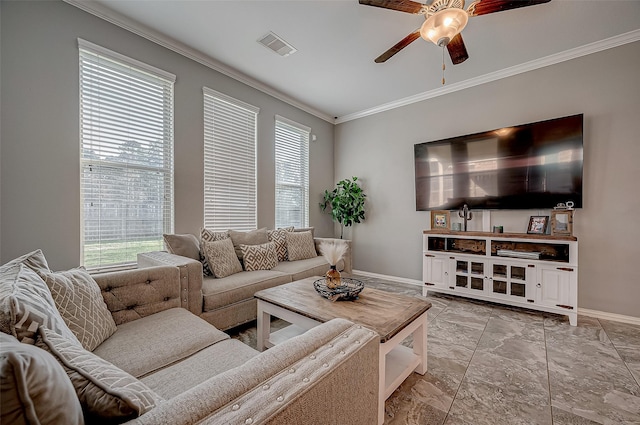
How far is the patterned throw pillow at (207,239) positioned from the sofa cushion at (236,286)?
0.53 ft

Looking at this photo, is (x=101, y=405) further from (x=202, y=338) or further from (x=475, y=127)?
(x=475, y=127)

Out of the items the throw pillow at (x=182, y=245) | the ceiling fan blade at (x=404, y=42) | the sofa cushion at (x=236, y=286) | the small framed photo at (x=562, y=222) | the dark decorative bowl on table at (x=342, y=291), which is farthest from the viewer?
the small framed photo at (x=562, y=222)

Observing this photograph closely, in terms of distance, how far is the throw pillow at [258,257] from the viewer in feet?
9.55

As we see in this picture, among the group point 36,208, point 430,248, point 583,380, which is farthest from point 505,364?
point 36,208

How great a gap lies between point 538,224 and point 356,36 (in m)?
2.94

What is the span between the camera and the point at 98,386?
58 cm

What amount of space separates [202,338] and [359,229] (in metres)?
3.64

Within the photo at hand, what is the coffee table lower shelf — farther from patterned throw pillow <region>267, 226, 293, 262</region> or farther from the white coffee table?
patterned throw pillow <region>267, 226, 293, 262</region>

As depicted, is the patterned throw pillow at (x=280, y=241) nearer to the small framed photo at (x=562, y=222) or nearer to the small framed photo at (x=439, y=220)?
the small framed photo at (x=439, y=220)

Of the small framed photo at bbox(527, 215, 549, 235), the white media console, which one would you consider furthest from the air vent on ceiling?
the small framed photo at bbox(527, 215, 549, 235)

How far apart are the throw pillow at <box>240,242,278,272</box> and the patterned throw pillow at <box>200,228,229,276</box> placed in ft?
0.91

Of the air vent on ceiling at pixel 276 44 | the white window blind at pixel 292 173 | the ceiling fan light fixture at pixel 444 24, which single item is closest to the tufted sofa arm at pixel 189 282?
the white window blind at pixel 292 173

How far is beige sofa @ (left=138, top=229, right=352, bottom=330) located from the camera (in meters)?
2.00

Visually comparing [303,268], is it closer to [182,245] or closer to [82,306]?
[182,245]
